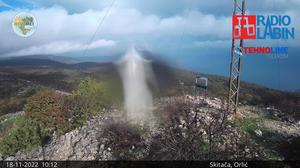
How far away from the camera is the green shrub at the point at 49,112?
75.0 ft

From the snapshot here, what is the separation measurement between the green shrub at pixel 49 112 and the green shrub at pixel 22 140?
0.89m

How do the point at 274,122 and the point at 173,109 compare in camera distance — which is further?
the point at 274,122

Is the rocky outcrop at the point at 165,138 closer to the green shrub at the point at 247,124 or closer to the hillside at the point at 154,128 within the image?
the hillside at the point at 154,128

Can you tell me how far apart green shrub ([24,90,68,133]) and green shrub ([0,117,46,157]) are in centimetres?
89

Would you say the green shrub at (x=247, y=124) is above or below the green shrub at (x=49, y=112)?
below

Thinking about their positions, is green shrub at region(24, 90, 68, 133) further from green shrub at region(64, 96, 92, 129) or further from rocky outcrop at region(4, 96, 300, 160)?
rocky outcrop at region(4, 96, 300, 160)

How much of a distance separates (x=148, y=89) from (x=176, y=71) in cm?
137

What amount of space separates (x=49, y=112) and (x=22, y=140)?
102 inches

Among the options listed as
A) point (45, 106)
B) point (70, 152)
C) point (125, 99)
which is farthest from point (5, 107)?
point (125, 99)

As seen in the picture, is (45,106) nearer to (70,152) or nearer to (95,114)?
(95,114)

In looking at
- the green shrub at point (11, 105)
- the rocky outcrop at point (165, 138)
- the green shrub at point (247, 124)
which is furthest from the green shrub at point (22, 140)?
the green shrub at point (11, 105)

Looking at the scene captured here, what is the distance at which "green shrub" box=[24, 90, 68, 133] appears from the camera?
22.9 m

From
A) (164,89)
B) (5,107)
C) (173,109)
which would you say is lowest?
(5,107)

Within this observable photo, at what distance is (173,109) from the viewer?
17109mm
